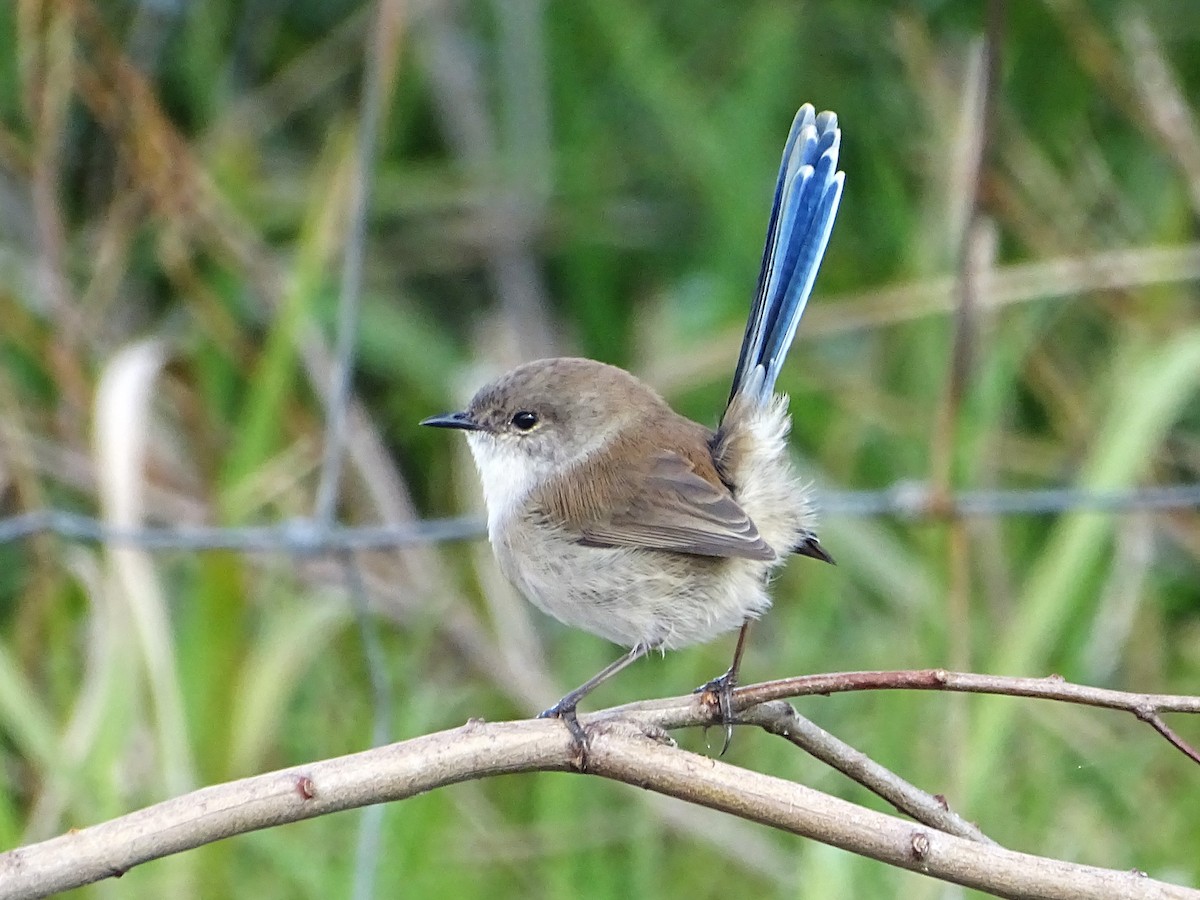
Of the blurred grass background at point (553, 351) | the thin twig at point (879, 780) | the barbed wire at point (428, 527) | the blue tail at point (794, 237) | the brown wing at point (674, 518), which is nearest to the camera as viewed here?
the thin twig at point (879, 780)

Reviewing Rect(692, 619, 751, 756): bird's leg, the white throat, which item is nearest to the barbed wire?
the white throat

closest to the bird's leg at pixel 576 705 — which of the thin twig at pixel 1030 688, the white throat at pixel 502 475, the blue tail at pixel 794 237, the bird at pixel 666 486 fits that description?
the bird at pixel 666 486

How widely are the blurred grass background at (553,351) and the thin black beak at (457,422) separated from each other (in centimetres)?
58

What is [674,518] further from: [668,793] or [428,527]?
[428,527]

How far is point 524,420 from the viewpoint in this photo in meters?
2.82

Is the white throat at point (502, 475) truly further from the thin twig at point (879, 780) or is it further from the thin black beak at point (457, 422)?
the thin twig at point (879, 780)

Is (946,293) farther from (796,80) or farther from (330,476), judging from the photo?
(330,476)

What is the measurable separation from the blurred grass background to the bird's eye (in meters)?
0.62

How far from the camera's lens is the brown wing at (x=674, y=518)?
2.30m

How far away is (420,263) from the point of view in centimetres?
531

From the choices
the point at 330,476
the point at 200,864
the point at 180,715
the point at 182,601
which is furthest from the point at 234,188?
the point at 200,864

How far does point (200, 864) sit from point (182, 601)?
1441 millimetres

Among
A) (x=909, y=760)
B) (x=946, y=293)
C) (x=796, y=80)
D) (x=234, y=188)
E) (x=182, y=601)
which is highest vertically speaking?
(x=796, y=80)

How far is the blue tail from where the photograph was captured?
2441 mm
